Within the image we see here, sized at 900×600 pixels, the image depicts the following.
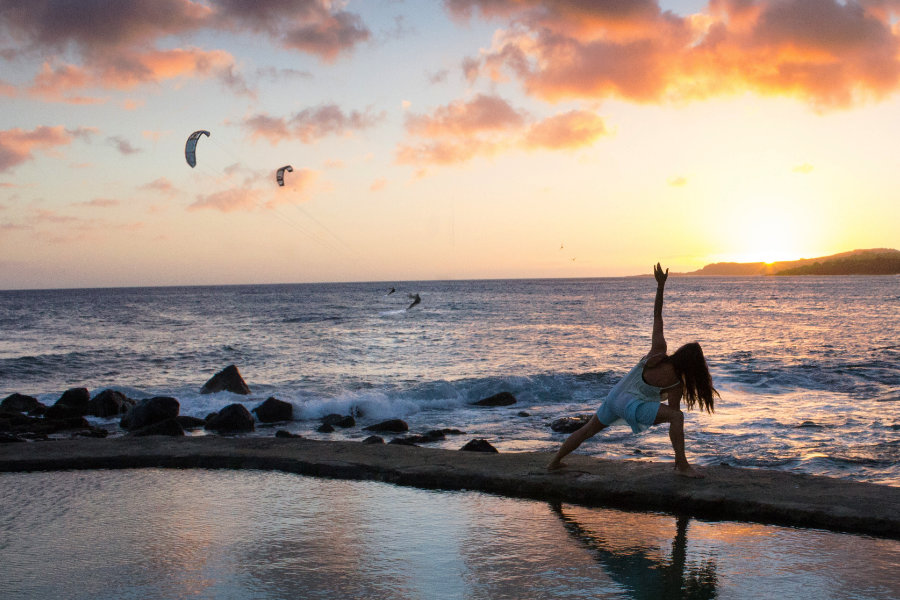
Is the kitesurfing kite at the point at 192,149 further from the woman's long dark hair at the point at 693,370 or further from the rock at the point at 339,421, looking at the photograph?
the woman's long dark hair at the point at 693,370

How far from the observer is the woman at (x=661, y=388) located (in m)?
6.07

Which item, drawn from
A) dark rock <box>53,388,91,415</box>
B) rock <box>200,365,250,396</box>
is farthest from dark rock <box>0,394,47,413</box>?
rock <box>200,365,250,396</box>

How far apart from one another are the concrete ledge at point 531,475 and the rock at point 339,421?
5825mm

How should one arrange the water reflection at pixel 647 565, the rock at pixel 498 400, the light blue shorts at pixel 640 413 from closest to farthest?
1. the water reflection at pixel 647 565
2. the light blue shorts at pixel 640 413
3. the rock at pixel 498 400

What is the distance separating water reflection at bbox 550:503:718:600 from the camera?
13.8ft

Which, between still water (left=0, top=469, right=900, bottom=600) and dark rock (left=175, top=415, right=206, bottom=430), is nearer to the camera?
still water (left=0, top=469, right=900, bottom=600)

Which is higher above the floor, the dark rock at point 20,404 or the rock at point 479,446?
the rock at point 479,446

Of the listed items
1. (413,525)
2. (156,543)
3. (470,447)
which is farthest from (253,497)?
(470,447)

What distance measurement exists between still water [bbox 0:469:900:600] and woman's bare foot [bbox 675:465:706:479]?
2.64ft

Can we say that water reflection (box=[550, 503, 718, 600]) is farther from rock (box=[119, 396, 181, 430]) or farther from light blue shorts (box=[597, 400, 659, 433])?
rock (box=[119, 396, 181, 430])

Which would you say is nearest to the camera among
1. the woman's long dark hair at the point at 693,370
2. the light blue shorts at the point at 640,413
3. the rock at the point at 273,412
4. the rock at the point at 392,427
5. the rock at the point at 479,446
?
the woman's long dark hair at the point at 693,370

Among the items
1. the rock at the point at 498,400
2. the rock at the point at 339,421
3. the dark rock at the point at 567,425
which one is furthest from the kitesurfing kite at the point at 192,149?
the dark rock at the point at 567,425

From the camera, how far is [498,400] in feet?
56.0

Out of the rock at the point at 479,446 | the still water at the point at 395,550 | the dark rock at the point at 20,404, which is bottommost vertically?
the dark rock at the point at 20,404
